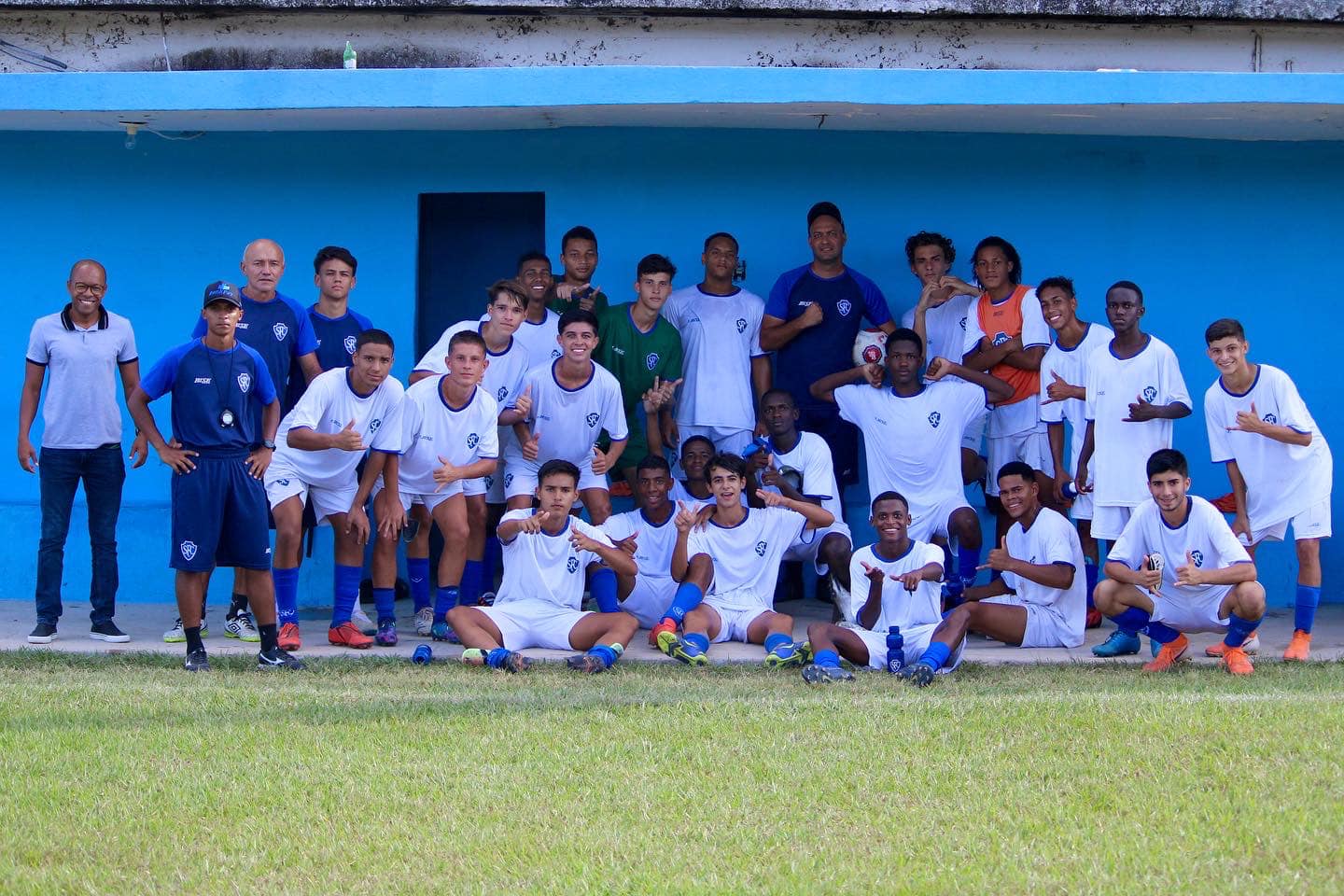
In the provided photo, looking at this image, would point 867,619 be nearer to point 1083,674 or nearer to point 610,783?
point 1083,674

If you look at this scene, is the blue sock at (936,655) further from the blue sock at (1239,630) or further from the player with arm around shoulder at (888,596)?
the blue sock at (1239,630)

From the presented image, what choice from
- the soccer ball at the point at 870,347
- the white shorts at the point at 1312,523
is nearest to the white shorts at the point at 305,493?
the soccer ball at the point at 870,347

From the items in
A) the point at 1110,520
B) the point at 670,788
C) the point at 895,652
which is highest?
the point at 1110,520

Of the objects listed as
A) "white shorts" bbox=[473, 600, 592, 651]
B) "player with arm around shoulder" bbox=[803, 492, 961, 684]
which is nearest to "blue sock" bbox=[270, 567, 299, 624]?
"white shorts" bbox=[473, 600, 592, 651]

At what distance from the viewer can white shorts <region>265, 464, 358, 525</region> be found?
757cm

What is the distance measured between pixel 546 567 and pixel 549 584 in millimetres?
93

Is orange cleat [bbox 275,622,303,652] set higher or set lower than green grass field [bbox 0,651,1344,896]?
higher

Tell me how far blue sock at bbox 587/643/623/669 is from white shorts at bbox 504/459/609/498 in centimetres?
128

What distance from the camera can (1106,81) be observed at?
8.10 m

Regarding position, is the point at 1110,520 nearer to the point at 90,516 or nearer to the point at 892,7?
the point at 892,7

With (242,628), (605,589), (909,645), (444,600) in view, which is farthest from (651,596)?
(242,628)

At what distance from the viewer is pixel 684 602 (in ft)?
24.8

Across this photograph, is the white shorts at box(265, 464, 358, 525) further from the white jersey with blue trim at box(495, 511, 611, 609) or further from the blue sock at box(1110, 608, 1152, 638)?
the blue sock at box(1110, 608, 1152, 638)

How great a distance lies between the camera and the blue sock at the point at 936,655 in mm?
6734
